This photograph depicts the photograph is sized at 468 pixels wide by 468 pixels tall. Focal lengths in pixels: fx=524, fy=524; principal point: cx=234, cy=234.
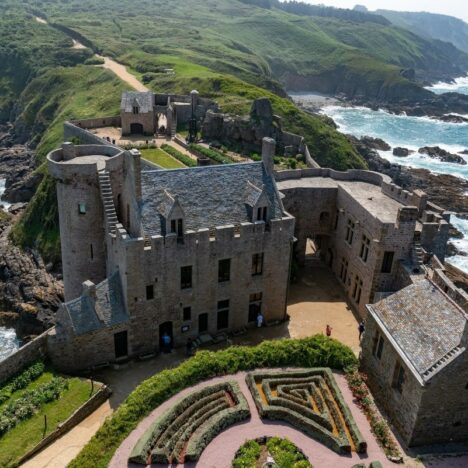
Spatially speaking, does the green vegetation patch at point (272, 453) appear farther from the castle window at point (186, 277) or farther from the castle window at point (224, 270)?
the castle window at point (224, 270)

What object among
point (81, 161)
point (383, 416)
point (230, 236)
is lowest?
point (383, 416)

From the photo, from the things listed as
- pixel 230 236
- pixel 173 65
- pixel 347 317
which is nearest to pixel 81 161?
pixel 230 236

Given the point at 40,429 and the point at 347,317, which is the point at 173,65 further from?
the point at 40,429

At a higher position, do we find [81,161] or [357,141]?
[81,161]

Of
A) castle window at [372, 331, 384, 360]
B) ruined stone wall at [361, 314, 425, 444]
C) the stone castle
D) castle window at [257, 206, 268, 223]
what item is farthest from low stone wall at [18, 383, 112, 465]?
castle window at [372, 331, 384, 360]

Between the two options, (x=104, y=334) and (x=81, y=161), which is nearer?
(x=104, y=334)

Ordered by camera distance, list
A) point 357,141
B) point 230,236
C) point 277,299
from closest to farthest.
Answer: point 230,236, point 277,299, point 357,141
